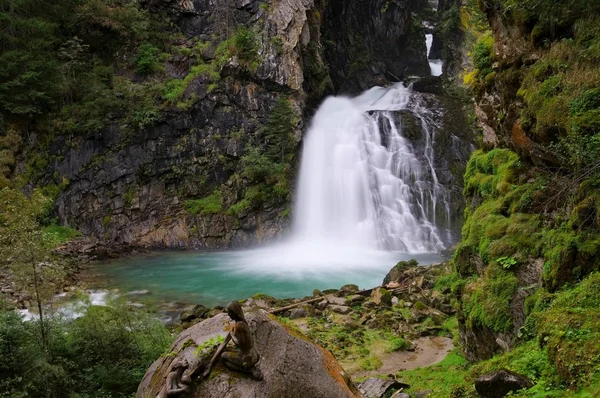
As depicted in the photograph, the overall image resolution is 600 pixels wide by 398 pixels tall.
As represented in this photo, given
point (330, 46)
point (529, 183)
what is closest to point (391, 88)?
point (330, 46)

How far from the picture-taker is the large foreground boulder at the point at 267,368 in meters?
4.48

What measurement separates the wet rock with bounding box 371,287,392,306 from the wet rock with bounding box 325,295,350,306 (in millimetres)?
858

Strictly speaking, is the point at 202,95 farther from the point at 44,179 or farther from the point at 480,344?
the point at 480,344

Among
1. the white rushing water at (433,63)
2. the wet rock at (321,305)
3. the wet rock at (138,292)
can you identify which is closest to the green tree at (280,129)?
the wet rock at (138,292)

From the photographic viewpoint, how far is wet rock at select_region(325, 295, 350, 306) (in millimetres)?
13461

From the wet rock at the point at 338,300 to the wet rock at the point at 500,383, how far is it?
918 cm

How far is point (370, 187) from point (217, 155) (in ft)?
32.2

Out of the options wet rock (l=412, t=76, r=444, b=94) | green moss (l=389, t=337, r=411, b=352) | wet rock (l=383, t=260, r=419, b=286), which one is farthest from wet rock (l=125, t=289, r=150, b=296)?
wet rock (l=412, t=76, r=444, b=94)

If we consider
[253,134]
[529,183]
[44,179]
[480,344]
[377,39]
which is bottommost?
[480,344]

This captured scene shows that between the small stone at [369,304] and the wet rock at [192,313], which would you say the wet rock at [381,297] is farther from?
the wet rock at [192,313]

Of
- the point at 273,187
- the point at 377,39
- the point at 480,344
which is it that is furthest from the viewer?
the point at 377,39

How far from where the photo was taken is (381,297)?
43.4 ft

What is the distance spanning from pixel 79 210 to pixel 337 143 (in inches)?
653

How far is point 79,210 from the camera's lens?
25922 millimetres
